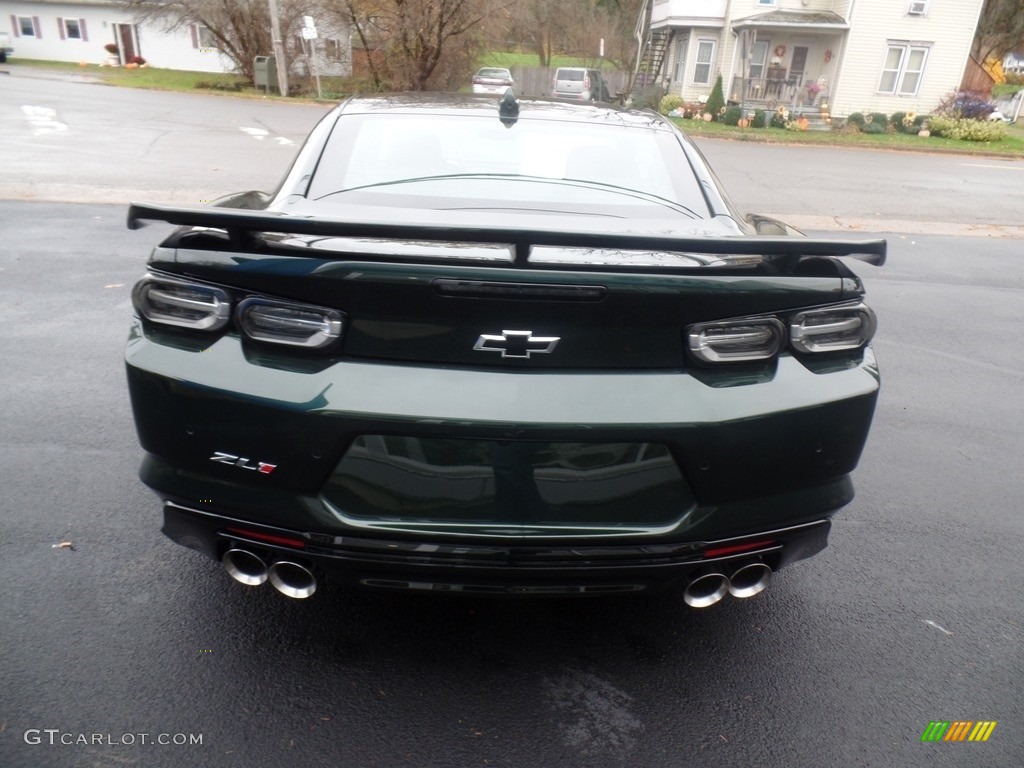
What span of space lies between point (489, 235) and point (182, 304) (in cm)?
82

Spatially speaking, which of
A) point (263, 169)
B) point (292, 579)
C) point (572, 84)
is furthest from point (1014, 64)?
point (292, 579)

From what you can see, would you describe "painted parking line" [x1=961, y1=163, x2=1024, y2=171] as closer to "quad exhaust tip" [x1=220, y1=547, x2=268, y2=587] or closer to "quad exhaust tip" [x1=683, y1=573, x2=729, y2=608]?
"quad exhaust tip" [x1=683, y1=573, x2=729, y2=608]

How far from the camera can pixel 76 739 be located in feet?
6.50

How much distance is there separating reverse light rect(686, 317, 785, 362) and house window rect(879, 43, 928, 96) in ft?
104

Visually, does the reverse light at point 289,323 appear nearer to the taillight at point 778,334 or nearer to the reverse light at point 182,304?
the reverse light at point 182,304

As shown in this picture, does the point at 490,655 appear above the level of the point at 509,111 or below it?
below

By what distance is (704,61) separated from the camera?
1244 inches

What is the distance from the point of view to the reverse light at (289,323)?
1.84m

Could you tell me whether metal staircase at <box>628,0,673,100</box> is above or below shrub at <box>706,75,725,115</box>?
above

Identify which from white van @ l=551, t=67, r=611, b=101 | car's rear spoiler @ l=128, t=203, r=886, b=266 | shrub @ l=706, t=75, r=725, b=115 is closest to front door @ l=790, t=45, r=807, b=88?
shrub @ l=706, t=75, r=725, b=115

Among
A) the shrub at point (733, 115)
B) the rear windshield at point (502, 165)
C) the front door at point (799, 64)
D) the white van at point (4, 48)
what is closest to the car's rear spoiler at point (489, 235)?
the rear windshield at point (502, 165)

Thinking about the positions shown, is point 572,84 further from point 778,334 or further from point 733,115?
point 778,334

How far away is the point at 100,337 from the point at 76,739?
3.36 meters

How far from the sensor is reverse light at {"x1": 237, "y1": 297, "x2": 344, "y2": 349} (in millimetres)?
1844
